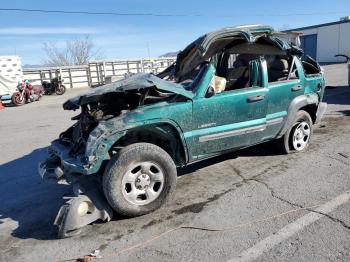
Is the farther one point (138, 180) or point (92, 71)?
point (92, 71)

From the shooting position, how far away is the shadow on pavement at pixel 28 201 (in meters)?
4.11

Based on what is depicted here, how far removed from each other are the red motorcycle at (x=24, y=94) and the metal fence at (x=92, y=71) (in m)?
6.16

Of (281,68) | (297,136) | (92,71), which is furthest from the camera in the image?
(92,71)

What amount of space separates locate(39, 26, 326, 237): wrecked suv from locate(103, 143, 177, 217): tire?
0.04 ft

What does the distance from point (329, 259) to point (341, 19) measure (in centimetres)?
4624

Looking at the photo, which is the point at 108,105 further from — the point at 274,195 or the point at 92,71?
the point at 92,71

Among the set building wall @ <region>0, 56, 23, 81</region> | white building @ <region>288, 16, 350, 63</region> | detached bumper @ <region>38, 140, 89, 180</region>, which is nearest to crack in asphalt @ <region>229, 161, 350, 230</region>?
detached bumper @ <region>38, 140, 89, 180</region>

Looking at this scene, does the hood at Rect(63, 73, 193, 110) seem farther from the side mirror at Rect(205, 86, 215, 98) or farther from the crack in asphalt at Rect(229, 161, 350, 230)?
the crack in asphalt at Rect(229, 161, 350, 230)

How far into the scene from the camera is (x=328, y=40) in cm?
4322

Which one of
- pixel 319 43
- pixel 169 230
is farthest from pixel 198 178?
pixel 319 43

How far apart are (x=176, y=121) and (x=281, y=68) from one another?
2.45m

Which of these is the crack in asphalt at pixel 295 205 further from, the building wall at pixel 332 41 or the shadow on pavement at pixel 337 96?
the building wall at pixel 332 41

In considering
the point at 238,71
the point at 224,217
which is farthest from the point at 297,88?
the point at 224,217

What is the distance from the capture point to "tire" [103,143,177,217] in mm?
4004
